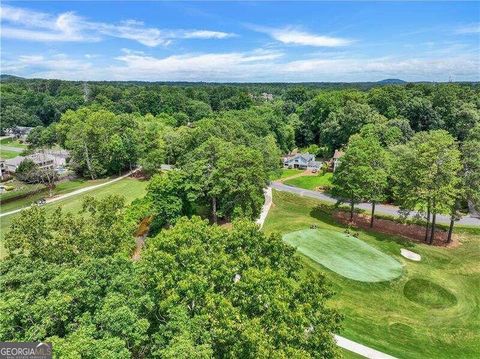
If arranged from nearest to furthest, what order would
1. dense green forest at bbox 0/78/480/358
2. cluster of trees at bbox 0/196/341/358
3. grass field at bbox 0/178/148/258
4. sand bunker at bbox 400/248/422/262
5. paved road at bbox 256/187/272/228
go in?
cluster of trees at bbox 0/196/341/358 < dense green forest at bbox 0/78/480/358 < sand bunker at bbox 400/248/422/262 < paved road at bbox 256/187/272/228 < grass field at bbox 0/178/148/258

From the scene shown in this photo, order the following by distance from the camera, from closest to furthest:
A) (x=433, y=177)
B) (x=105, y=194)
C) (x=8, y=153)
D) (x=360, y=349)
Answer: (x=360, y=349), (x=433, y=177), (x=105, y=194), (x=8, y=153)

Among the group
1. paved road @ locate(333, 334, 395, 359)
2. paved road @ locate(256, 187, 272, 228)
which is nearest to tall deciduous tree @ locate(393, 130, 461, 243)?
paved road @ locate(256, 187, 272, 228)

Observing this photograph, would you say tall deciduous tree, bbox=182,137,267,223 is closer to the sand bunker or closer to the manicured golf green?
the manicured golf green

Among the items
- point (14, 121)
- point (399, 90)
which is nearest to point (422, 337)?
point (399, 90)

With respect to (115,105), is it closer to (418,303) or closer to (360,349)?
(418,303)

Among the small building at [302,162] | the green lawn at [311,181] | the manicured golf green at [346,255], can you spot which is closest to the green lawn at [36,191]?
the green lawn at [311,181]

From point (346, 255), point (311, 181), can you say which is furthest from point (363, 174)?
point (311, 181)

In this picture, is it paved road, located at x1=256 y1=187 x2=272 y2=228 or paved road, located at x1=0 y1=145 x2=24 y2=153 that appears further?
paved road, located at x1=0 y1=145 x2=24 y2=153
